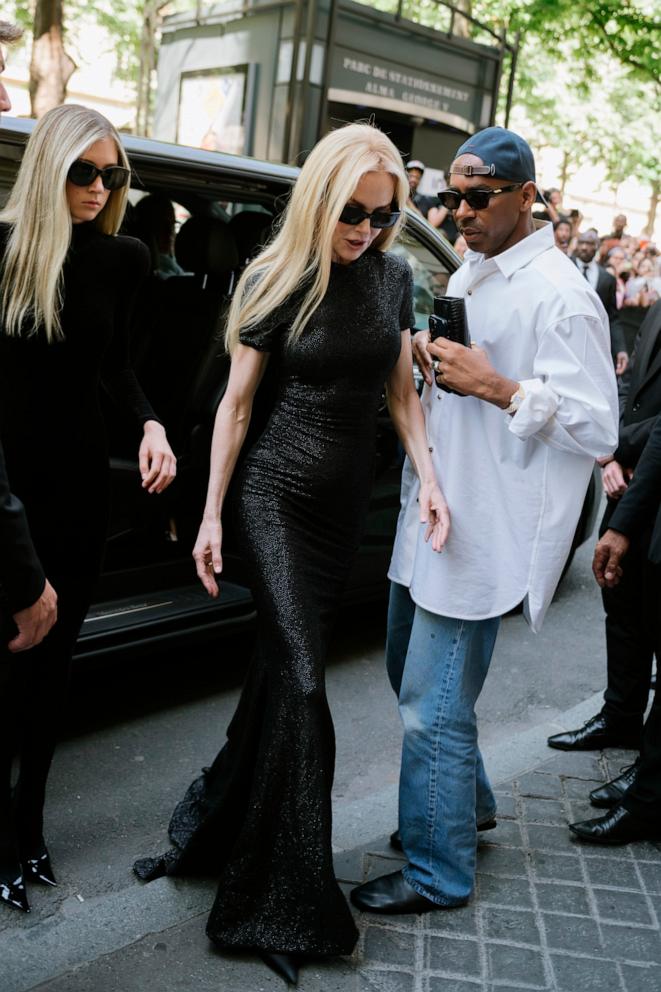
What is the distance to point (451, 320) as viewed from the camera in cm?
277

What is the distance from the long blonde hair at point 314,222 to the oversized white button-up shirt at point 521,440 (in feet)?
1.34

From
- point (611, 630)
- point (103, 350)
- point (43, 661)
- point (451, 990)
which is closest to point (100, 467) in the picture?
point (103, 350)

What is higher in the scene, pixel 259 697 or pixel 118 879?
pixel 259 697

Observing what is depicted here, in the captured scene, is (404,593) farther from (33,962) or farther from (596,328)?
(33,962)

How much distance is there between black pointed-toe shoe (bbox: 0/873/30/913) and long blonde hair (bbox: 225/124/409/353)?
1569mm

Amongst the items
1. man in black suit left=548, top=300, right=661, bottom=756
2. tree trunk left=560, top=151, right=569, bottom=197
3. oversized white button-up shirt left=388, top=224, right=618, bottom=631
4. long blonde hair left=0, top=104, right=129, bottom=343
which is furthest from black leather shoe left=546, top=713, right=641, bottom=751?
tree trunk left=560, top=151, right=569, bottom=197

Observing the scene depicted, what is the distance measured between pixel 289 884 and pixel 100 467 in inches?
46.9

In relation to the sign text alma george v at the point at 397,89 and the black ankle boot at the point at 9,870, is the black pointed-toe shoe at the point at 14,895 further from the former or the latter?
the sign text alma george v at the point at 397,89

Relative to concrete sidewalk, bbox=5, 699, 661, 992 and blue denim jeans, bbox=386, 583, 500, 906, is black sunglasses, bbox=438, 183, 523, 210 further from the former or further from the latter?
concrete sidewalk, bbox=5, 699, 661, 992

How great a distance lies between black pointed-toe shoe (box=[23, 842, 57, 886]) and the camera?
3.08 metres

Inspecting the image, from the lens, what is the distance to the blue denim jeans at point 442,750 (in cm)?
296

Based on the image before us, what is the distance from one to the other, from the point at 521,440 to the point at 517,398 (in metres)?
0.18

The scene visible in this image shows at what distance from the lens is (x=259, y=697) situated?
9.20 feet

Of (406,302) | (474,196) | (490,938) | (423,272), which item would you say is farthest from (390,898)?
(423,272)
